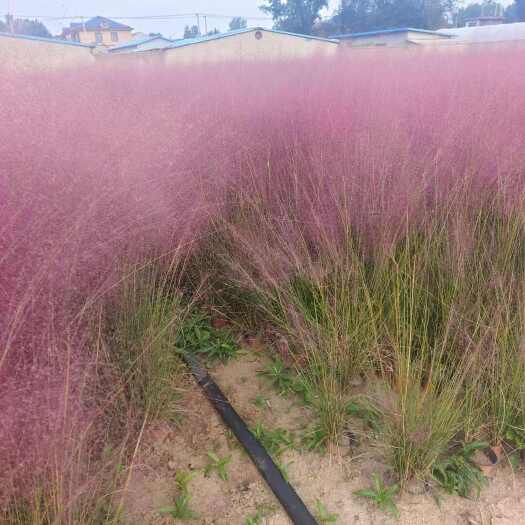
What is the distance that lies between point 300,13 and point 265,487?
4525 cm

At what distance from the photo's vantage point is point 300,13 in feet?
133

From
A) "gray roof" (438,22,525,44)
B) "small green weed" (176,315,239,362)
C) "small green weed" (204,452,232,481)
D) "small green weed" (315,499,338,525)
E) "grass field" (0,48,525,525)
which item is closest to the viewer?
"grass field" (0,48,525,525)

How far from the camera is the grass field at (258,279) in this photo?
1.08m

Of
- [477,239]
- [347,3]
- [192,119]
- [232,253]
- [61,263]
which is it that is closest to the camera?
[61,263]

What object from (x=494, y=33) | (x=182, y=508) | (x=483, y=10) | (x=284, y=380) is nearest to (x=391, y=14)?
(x=494, y=33)

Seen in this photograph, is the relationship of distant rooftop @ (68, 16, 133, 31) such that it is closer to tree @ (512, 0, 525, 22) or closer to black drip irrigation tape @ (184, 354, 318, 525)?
tree @ (512, 0, 525, 22)

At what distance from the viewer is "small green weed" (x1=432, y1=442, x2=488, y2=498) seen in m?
1.39

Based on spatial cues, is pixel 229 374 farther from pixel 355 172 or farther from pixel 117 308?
pixel 355 172

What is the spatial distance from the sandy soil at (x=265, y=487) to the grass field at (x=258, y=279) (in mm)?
49

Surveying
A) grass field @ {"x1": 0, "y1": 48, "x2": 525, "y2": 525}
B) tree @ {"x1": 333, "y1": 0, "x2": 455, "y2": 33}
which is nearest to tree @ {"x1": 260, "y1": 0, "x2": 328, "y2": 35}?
tree @ {"x1": 333, "y1": 0, "x2": 455, "y2": 33}


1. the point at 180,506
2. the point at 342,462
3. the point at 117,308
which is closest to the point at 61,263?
the point at 117,308

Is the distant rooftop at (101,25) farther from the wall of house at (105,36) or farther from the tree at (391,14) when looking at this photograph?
the tree at (391,14)

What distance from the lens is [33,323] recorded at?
1050mm

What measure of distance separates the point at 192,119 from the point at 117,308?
4.76ft
